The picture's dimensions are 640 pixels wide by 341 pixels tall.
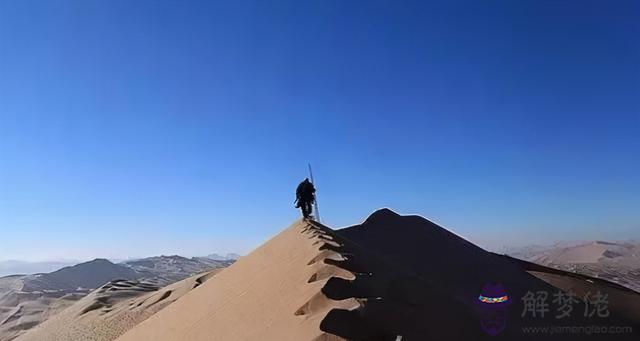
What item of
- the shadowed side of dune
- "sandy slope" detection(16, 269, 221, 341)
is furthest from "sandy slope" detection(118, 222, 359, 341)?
"sandy slope" detection(16, 269, 221, 341)

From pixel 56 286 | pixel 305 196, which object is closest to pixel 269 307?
pixel 305 196

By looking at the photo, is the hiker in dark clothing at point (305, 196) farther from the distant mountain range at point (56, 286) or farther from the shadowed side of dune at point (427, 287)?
the distant mountain range at point (56, 286)

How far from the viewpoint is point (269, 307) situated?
163 inches

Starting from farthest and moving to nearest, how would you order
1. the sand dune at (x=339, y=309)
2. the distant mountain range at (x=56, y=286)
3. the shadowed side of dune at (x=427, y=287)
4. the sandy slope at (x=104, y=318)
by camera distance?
the distant mountain range at (x=56, y=286), the sandy slope at (x=104, y=318), the shadowed side of dune at (x=427, y=287), the sand dune at (x=339, y=309)

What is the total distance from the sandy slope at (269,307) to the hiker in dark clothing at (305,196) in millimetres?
4949

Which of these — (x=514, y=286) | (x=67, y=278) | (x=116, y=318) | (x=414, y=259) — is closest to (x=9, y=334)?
(x=116, y=318)

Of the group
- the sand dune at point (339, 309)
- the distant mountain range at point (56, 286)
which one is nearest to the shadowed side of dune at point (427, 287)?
the sand dune at point (339, 309)

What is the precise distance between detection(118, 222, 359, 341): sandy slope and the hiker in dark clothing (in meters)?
4.95

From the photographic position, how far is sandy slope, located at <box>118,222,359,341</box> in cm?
317

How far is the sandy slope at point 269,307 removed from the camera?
3174mm

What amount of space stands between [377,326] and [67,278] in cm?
6286

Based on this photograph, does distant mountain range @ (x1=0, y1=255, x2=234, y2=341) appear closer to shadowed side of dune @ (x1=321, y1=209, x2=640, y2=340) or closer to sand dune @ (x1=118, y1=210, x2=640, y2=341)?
shadowed side of dune @ (x1=321, y1=209, x2=640, y2=340)

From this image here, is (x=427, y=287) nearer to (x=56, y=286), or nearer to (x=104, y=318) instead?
(x=104, y=318)

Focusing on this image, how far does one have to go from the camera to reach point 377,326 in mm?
2891
